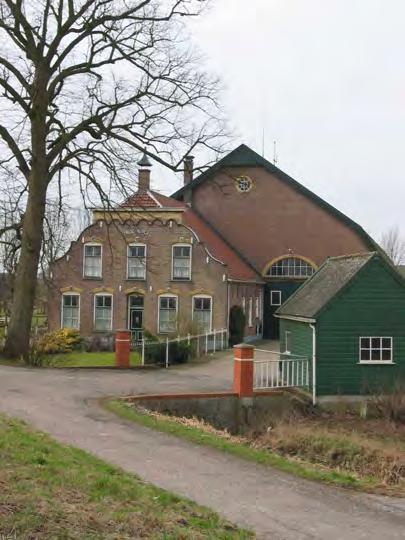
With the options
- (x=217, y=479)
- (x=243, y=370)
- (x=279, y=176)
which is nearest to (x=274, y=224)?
(x=279, y=176)

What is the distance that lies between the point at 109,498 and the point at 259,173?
35.2m

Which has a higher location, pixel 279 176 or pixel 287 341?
pixel 279 176

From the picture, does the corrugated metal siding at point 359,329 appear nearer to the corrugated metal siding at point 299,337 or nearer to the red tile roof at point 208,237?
the corrugated metal siding at point 299,337

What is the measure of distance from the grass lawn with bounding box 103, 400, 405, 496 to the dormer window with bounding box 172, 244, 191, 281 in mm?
19012

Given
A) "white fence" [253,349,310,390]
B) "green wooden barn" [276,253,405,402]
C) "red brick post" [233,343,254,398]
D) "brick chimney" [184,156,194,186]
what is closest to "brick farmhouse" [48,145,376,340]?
"brick chimney" [184,156,194,186]

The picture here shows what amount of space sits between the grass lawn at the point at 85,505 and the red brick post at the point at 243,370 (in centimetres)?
848

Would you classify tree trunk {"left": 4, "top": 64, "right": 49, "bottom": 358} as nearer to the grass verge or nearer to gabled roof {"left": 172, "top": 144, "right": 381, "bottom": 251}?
the grass verge

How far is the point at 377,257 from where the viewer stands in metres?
19.7

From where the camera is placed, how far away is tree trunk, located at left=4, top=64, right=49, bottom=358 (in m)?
22.5

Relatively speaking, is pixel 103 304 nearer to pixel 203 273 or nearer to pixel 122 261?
pixel 122 261

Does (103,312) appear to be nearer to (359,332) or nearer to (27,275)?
(27,275)

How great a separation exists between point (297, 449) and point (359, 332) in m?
6.61

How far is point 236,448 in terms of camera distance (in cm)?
1138

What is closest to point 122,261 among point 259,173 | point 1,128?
point 259,173
